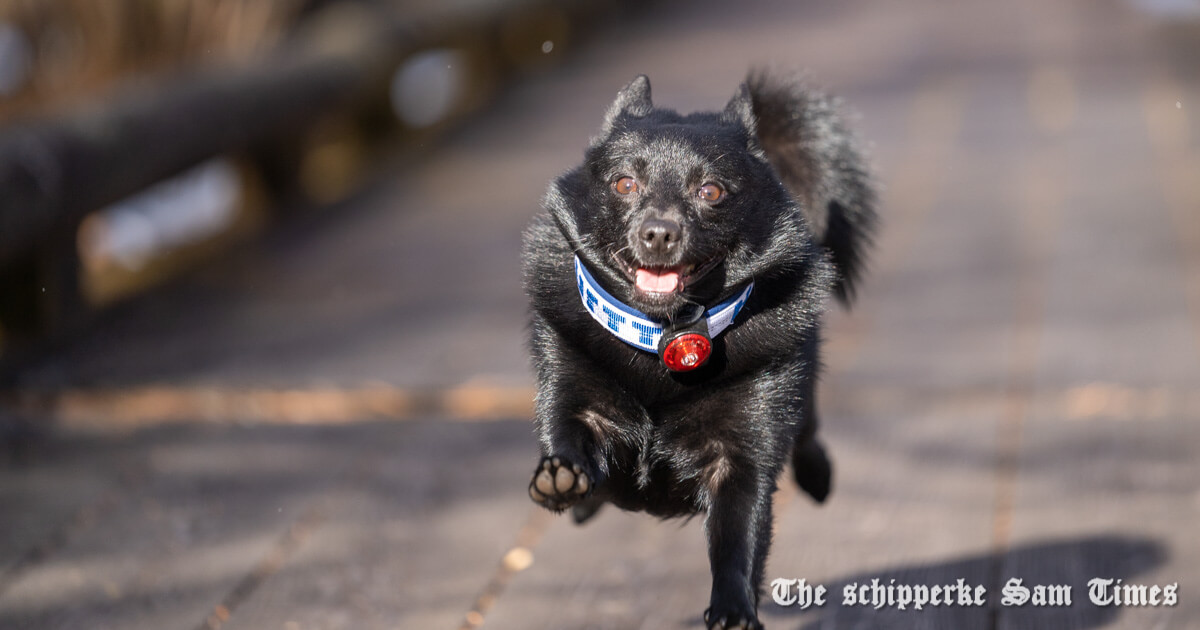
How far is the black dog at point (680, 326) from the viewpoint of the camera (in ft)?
7.86

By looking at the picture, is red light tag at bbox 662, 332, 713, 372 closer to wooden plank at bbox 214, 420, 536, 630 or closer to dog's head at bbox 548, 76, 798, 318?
dog's head at bbox 548, 76, 798, 318

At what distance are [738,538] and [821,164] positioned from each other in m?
0.93

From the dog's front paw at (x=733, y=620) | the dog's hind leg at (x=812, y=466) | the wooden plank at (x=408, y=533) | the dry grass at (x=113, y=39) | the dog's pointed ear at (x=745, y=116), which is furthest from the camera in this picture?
the dry grass at (x=113, y=39)

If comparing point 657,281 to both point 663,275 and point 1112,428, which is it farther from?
point 1112,428

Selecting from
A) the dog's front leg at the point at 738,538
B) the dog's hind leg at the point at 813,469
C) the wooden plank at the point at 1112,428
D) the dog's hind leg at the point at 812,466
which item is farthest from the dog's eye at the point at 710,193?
the wooden plank at the point at 1112,428

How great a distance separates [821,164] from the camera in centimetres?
302

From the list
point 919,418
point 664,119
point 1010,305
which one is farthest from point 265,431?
point 1010,305

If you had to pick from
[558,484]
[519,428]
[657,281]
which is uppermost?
[657,281]

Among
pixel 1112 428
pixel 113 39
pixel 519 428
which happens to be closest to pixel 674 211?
pixel 519 428

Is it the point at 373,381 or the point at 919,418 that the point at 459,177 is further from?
the point at 919,418

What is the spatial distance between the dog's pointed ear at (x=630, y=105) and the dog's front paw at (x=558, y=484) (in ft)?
1.97

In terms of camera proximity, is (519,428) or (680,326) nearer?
(680,326)

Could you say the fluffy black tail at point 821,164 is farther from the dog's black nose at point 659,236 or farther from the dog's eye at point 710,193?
the dog's black nose at point 659,236

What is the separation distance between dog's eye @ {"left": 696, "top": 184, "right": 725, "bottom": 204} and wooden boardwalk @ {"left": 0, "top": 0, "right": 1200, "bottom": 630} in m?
0.99
